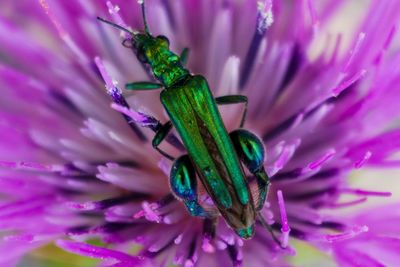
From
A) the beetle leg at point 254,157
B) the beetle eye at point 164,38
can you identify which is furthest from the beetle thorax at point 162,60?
the beetle leg at point 254,157

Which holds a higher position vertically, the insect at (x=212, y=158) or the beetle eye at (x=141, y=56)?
the beetle eye at (x=141, y=56)

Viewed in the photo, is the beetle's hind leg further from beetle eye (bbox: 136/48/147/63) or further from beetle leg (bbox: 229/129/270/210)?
beetle eye (bbox: 136/48/147/63)

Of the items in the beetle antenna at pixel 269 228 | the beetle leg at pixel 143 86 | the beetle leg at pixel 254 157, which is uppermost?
the beetle leg at pixel 143 86

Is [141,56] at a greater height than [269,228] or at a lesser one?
greater

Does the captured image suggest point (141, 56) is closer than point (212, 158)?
No

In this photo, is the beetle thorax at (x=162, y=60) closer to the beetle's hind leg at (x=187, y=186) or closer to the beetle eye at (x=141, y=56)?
the beetle eye at (x=141, y=56)

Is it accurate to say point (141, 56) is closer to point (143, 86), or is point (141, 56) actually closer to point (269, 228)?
point (143, 86)

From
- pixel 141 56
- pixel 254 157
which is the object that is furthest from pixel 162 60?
pixel 254 157

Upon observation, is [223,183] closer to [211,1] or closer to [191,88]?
[191,88]
